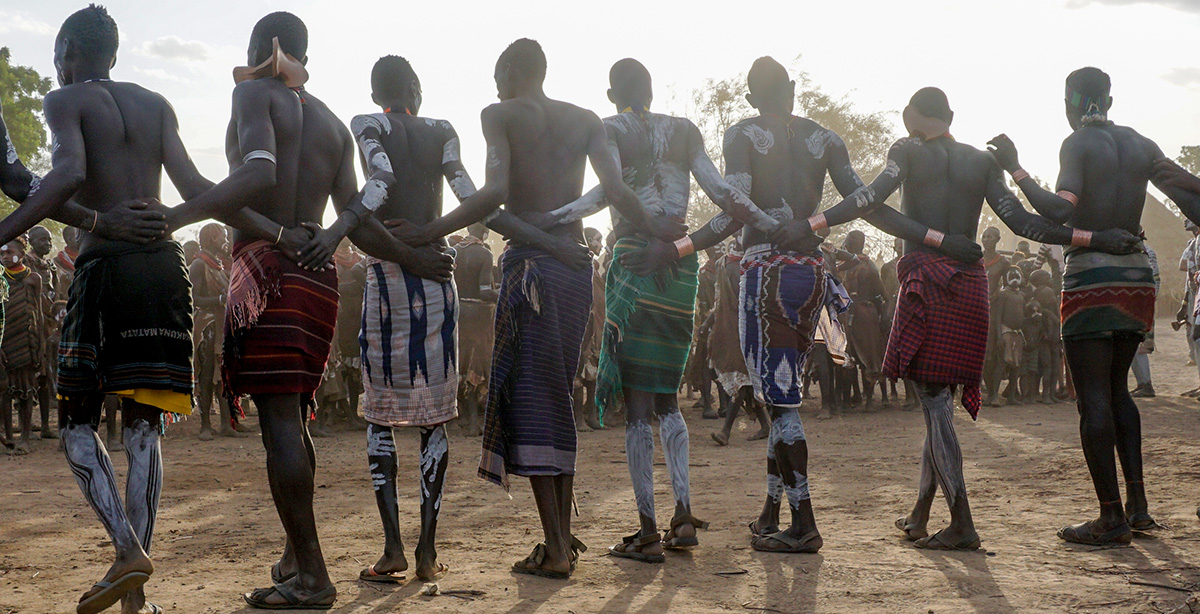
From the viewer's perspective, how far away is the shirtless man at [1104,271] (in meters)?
5.07

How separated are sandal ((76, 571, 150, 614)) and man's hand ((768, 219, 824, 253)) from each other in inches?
124

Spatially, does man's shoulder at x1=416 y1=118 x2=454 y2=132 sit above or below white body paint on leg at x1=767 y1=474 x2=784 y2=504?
above

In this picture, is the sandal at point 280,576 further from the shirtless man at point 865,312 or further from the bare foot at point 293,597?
the shirtless man at point 865,312

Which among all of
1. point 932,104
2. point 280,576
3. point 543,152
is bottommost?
point 280,576

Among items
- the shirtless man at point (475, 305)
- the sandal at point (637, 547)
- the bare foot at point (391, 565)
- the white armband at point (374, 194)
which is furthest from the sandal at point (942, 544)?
the shirtless man at point (475, 305)

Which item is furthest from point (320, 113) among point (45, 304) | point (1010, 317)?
point (1010, 317)

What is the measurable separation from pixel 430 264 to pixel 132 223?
1.21 metres

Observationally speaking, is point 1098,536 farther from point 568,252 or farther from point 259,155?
point 259,155

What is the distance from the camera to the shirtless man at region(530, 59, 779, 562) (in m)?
4.85

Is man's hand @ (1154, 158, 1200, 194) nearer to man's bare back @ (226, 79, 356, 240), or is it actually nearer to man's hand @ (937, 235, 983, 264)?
man's hand @ (937, 235, 983, 264)

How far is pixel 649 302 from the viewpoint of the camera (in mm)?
4883

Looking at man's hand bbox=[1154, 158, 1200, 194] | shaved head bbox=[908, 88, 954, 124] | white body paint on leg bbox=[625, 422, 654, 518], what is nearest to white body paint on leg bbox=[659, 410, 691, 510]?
white body paint on leg bbox=[625, 422, 654, 518]

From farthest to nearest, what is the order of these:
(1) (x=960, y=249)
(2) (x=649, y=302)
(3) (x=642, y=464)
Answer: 1. (1) (x=960, y=249)
2. (2) (x=649, y=302)
3. (3) (x=642, y=464)

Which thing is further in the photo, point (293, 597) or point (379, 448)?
point (379, 448)
